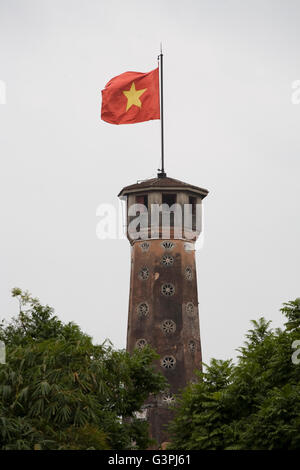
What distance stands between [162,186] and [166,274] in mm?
5787

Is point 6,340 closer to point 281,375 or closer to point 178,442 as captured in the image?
point 178,442

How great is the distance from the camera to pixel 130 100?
5447 cm

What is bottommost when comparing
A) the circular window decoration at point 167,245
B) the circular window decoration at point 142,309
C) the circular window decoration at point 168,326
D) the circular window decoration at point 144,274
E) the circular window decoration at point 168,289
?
the circular window decoration at point 168,326

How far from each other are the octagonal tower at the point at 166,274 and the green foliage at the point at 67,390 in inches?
483

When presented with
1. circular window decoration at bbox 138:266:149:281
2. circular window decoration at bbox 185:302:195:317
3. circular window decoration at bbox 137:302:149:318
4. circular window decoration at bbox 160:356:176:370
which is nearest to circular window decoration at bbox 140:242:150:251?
circular window decoration at bbox 138:266:149:281

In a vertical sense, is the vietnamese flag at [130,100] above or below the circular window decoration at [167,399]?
above

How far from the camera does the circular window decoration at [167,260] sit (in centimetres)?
6012

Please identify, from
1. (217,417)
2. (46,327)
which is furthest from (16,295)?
(217,417)

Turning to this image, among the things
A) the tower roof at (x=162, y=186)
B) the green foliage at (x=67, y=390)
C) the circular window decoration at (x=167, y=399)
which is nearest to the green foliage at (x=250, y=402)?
the green foliage at (x=67, y=390)

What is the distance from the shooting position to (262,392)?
1470 inches

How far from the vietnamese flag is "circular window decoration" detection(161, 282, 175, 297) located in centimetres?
1140

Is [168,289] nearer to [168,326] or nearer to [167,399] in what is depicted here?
[168,326]

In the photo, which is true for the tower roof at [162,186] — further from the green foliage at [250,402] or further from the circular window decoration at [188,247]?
the green foliage at [250,402]

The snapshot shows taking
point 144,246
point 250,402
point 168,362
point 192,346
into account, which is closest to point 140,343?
point 168,362
